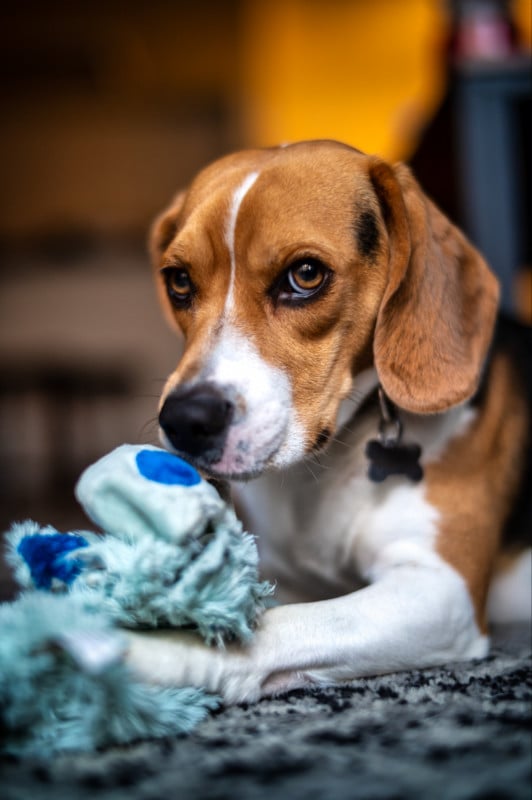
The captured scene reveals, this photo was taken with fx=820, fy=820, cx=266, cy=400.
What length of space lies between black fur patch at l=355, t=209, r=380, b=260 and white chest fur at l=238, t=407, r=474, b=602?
12.9 inches

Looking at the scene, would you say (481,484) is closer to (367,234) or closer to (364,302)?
(364,302)

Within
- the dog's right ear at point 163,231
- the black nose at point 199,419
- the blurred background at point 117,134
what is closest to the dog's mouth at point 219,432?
the black nose at point 199,419

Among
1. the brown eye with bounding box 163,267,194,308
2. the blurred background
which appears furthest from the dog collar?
the blurred background

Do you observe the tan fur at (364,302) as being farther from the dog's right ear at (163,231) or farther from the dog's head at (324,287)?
the dog's right ear at (163,231)

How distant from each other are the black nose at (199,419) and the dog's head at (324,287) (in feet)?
0.26

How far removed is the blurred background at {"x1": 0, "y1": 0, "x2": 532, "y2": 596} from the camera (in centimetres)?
756

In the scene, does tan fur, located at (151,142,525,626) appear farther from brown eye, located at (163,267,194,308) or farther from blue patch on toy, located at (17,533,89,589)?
blue patch on toy, located at (17,533,89,589)

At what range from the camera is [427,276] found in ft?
5.18

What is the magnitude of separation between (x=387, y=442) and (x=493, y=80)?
1.50m

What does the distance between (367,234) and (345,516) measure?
551 mm

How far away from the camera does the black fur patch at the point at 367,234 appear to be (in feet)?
5.14

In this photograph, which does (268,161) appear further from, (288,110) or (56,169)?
(56,169)

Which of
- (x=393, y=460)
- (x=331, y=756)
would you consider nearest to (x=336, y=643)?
(x=331, y=756)

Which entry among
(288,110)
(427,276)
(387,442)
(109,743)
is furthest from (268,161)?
(288,110)
